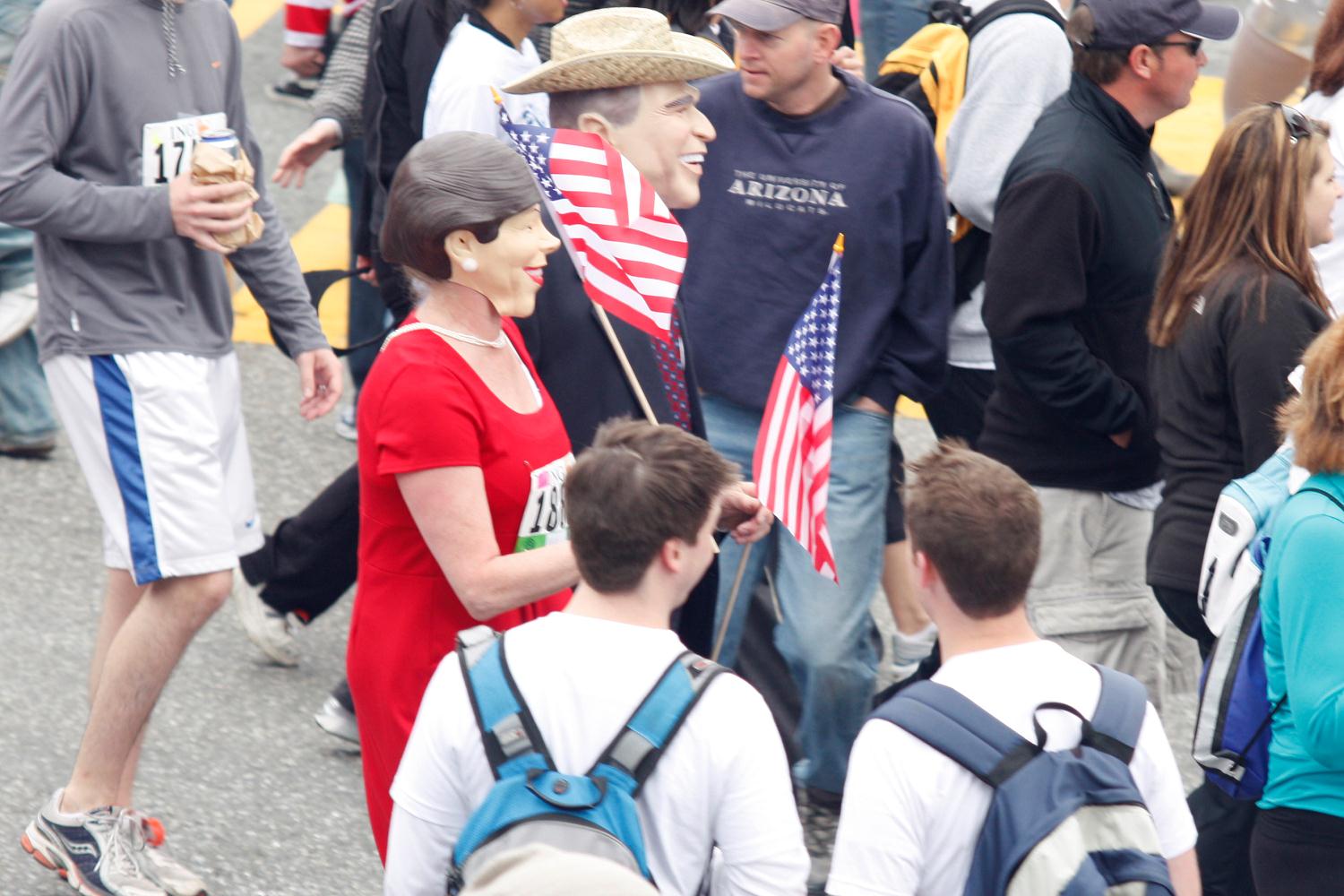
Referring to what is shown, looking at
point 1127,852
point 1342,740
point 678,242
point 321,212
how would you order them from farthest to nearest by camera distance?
point 321,212
point 678,242
point 1342,740
point 1127,852

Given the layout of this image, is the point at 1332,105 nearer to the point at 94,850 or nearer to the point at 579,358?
the point at 579,358

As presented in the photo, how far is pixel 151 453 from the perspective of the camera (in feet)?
13.0

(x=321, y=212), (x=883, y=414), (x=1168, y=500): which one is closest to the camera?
(x=1168, y=500)

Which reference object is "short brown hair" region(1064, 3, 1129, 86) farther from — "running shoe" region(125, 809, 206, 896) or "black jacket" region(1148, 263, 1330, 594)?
"running shoe" region(125, 809, 206, 896)

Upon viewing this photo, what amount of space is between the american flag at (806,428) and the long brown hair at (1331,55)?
1677 millimetres

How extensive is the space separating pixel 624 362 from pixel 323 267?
5.60 m

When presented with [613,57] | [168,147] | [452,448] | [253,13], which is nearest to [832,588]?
[613,57]

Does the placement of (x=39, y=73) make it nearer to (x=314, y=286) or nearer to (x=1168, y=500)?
(x=314, y=286)

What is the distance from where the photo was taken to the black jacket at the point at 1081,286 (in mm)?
4273

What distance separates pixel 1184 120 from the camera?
1139 centimetres

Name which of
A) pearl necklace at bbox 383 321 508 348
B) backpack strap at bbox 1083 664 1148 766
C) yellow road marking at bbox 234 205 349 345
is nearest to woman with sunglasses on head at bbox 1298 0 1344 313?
backpack strap at bbox 1083 664 1148 766

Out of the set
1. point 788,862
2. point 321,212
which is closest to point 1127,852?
point 788,862

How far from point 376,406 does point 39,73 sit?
1.32m

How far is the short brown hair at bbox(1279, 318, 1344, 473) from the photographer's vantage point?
308 centimetres
